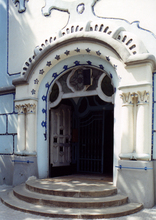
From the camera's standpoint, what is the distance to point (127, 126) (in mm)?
5785

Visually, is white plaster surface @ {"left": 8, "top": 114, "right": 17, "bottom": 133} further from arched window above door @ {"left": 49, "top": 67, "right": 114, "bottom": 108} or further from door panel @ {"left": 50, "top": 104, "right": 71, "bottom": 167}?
arched window above door @ {"left": 49, "top": 67, "right": 114, "bottom": 108}

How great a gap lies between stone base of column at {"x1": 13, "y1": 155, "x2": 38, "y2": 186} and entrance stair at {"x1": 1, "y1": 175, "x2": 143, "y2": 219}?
2.95ft

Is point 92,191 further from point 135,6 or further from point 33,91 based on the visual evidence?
point 135,6

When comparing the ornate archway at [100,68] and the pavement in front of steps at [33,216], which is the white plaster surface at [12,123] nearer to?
the ornate archway at [100,68]

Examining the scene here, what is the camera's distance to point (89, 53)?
265 inches

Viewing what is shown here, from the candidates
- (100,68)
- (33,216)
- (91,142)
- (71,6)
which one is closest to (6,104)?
(91,142)

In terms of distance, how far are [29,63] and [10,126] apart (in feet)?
6.73

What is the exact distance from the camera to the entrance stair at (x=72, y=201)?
4.88m

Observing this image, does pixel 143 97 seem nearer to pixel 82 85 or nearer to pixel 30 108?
pixel 82 85

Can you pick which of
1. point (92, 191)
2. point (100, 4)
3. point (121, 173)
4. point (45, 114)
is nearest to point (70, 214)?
point (92, 191)

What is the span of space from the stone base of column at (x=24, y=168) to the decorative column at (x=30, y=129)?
0.24 m

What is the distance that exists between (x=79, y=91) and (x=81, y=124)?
2.39 m

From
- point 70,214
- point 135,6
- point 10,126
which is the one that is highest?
point 135,6

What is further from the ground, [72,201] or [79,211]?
[72,201]
